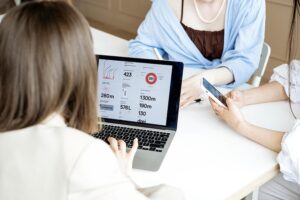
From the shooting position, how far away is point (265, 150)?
49.3 inches

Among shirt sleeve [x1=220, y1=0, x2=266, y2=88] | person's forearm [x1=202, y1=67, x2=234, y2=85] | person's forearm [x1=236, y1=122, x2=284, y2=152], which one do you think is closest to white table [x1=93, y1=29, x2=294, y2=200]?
person's forearm [x1=236, y1=122, x2=284, y2=152]

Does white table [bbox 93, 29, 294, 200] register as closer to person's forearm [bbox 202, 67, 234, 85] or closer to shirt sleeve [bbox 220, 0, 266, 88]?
person's forearm [bbox 202, 67, 234, 85]

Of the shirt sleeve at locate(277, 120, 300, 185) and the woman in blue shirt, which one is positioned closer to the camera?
the shirt sleeve at locate(277, 120, 300, 185)

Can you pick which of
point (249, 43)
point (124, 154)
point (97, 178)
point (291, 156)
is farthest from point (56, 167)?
point (249, 43)

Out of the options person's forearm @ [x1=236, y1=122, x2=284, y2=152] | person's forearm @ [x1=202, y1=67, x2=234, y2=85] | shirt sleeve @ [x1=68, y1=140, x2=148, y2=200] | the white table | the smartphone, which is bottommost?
the white table

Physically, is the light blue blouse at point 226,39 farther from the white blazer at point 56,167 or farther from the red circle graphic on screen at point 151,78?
the white blazer at point 56,167

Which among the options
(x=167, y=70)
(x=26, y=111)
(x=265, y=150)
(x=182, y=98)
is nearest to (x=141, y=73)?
(x=167, y=70)

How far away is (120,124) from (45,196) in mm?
532

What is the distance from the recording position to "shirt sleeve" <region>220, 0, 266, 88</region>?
175 centimetres

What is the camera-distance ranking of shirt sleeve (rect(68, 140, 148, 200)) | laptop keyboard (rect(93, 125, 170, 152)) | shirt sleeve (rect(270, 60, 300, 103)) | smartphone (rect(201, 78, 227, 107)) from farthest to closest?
shirt sleeve (rect(270, 60, 300, 103)), smartphone (rect(201, 78, 227, 107)), laptop keyboard (rect(93, 125, 170, 152)), shirt sleeve (rect(68, 140, 148, 200))

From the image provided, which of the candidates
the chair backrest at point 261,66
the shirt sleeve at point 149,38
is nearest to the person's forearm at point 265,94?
the chair backrest at point 261,66

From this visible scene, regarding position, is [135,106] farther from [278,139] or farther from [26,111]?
[26,111]

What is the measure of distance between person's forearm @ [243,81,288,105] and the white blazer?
80 centimetres

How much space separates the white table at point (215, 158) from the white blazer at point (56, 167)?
12.3 inches
